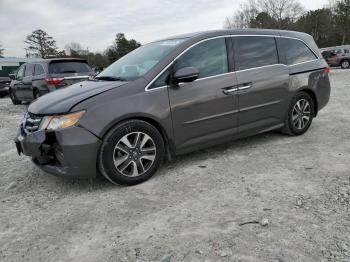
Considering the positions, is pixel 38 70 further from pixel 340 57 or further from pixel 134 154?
pixel 340 57

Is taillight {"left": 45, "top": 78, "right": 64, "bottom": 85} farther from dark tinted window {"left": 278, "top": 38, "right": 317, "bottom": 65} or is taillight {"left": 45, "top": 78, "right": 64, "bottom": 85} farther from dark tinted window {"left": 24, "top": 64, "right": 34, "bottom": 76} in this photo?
dark tinted window {"left": 278, "top": 38, "right": 317, "bottom": 65}

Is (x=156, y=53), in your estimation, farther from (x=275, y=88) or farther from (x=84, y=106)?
(x=275, y=88)

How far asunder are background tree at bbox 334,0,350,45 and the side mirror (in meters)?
44.1

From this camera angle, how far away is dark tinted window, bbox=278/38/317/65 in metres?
4.87

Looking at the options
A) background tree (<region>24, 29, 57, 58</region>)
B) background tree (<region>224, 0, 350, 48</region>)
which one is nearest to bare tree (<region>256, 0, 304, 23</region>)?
background tree (<region>224, 0, 350, 48</region>)

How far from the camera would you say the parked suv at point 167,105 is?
334cm

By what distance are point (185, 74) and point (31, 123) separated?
5.89 ft

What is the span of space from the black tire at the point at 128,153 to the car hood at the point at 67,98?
479mm

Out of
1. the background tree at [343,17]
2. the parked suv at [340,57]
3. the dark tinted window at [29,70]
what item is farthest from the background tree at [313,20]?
the dark tinted window at [29,70]

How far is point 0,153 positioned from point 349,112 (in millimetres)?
6607

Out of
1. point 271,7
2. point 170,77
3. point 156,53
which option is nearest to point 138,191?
point 170,77

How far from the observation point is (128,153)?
138 inches

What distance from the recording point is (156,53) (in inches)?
161

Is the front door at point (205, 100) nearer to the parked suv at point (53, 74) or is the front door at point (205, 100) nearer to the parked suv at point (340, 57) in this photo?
the parked suv at point (53, 74)
